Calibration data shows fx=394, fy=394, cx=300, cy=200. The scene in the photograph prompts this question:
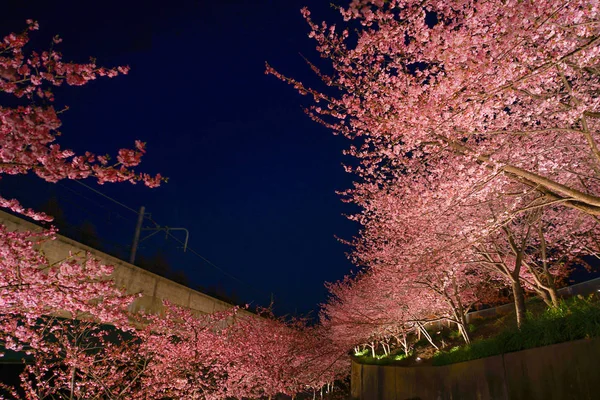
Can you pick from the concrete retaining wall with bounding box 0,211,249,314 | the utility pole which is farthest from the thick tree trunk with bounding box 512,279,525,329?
the utility pole

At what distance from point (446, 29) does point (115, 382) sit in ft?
53.5

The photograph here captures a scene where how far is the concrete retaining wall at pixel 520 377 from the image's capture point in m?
7.52

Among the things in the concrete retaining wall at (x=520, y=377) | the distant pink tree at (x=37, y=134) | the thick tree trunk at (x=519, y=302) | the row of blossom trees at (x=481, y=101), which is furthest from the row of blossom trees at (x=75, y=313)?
the thick tree trunk at (x=519, y=302)

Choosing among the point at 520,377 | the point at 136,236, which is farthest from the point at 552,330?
the point at 136,236

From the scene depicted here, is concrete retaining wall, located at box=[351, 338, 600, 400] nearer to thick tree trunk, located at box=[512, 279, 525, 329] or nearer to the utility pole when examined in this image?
thick tree trunk, located at box=[512, 279, 525, 329]

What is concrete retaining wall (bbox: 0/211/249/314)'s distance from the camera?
47.3 feet

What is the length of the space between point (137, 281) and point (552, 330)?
18035 millimetres

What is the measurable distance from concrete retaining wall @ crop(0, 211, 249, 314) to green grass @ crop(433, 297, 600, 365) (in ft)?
43.5

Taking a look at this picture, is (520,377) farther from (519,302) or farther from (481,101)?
(481,101)

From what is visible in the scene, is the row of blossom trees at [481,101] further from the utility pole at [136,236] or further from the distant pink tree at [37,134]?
Result: the utility pole at [136,236]

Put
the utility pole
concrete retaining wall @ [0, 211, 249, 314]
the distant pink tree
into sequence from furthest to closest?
Answer: the utility pole
concrete retaining wall @ [0, 211, 249, 314]
the distant pink tree

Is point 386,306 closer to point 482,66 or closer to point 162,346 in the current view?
point 162,346

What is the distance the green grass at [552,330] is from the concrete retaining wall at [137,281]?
43.5 feet

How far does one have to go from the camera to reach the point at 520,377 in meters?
9.27
